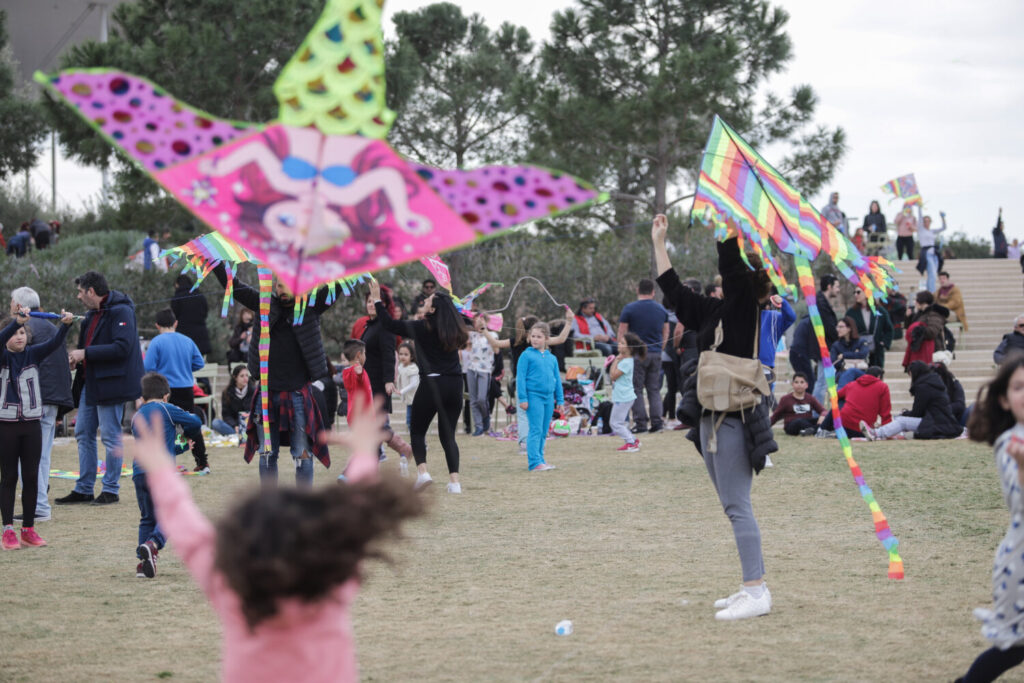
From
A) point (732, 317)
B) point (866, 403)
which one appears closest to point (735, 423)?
point (732, 317)

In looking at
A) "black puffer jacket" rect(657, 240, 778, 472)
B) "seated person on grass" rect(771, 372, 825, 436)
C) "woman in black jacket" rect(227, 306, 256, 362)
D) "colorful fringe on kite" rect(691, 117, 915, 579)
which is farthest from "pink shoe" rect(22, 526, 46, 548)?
"woman in black jacket" rect(227, 306, 256, 362)

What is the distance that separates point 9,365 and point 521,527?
3.64 meters

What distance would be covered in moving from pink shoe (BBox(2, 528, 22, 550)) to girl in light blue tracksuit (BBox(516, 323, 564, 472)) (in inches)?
206

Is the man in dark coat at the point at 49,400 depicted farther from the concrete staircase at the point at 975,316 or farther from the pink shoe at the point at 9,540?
the concrete staircase at the point at 975,316

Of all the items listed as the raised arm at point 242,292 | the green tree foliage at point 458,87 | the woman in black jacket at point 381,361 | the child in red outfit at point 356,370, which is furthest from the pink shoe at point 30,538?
the green tree foliage at point 458,87

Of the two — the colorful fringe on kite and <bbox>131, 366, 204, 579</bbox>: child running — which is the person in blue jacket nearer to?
the colorful fringe on kite

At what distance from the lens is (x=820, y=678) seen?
445 centimetres

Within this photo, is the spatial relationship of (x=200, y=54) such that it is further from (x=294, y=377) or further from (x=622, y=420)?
(x=294, y=377)

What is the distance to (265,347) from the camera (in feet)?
24.8

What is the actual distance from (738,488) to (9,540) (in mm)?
5006

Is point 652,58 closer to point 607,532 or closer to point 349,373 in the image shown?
point 349,373

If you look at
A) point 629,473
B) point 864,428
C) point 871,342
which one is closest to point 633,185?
point 871,342

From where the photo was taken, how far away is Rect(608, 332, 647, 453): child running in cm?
1312

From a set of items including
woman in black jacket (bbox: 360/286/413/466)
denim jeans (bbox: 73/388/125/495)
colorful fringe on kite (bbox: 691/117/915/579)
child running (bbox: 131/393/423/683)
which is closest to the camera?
child running (bbox: 131/393/423/683)
